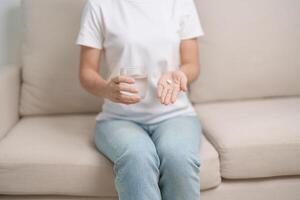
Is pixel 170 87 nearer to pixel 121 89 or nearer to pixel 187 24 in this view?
pixel 121 89

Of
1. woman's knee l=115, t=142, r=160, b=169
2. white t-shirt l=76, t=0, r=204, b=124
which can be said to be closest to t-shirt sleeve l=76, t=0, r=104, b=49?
white t-shirt l=76, t=0, r=204, b=124

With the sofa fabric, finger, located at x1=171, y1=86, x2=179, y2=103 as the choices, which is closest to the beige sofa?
the sofa fabric

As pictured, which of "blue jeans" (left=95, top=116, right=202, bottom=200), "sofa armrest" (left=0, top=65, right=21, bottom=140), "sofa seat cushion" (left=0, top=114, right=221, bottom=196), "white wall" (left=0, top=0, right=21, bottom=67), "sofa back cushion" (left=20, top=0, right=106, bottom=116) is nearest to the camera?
"blue jeans" (left=95, top=116, right=202, bottom=200)

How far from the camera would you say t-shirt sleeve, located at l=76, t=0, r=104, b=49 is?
140 centimetres

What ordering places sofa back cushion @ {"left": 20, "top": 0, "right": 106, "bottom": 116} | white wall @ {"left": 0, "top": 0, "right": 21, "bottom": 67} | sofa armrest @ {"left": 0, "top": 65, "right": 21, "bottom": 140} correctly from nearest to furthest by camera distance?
1. sofa armrest @ {"left": 0, "top": 65, "right": 21, "bottom": 140}
2. sofa back cushion @ {"left": 20, "top": 0, "right": 106, "bottom": 116}
3. white wall @ {"left": 0, "top": 0, "right": 21, "bottom": 67}

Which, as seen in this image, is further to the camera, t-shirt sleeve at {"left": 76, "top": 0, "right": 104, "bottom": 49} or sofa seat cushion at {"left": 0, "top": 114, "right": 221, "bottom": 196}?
t-shirt sleeve at {"left": 76, "top": 0, "right": 104, "bottom": 49}

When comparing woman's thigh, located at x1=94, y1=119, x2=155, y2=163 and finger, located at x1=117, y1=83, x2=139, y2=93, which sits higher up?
finger, located at x1=117, y1=83, x2=139, y2=93

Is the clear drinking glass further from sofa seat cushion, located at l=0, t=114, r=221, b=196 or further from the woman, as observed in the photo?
sofa seat cushion, located at l=0, t=114, r=221, b=196

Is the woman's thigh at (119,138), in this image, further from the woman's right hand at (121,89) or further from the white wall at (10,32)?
the white wall at (10,32)

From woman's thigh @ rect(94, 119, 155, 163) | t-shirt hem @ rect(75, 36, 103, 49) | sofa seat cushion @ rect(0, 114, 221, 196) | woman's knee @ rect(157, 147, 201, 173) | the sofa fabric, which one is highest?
t-shirt hem @ rect(75, 36, 103, 49)

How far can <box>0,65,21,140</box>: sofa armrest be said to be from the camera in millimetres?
1518

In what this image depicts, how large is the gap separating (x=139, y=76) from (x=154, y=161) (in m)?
0.25

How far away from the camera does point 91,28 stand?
1.41 metres

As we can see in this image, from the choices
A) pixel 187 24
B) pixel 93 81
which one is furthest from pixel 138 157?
pixel 187 24
